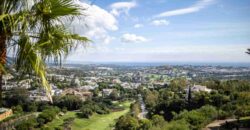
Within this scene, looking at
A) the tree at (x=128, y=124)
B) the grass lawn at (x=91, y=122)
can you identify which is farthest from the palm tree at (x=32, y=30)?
the grass lawn at (x=91, y=122)

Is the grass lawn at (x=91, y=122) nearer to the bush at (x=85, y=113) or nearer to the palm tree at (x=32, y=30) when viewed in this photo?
the bush at (x=85, y=113)

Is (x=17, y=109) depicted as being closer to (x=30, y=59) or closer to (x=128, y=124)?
(x=128, y=124)

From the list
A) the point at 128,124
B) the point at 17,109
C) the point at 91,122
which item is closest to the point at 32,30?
the point at 128,124

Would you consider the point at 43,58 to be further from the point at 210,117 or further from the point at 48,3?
the point at 210,117

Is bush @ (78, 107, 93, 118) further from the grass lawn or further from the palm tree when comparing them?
the palm tree

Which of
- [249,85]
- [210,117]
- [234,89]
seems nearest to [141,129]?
[210,117]

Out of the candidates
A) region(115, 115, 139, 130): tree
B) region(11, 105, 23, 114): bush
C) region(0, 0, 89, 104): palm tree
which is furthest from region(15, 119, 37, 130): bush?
region(0, 0, 89, 104): palm tree

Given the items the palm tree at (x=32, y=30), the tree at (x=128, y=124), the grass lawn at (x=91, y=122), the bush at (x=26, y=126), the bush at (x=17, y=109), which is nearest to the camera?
the palm tree at (x=32, y=30)

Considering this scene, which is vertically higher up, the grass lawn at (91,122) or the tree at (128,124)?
the tree at (128,124)
